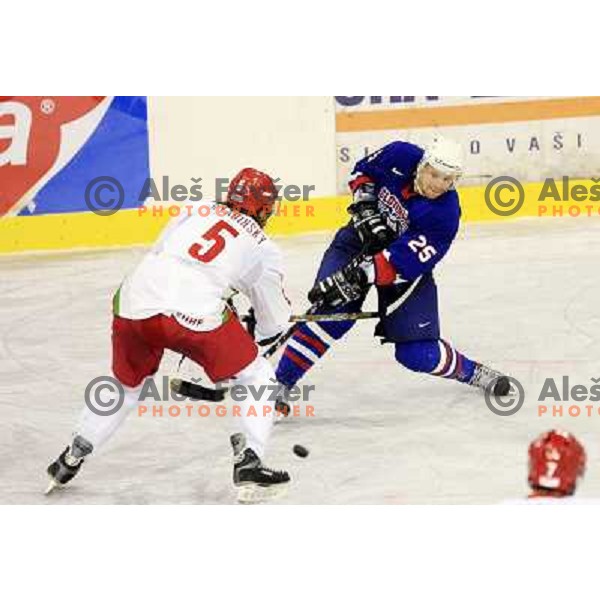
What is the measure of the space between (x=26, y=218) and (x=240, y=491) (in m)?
1.50

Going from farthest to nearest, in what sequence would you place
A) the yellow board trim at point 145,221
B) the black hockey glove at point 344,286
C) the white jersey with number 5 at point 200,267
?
1. the yellow board trim at point 145,221
2. the black hockey glove at point 344,286
3. the white jersey with number 5 at point 200,267

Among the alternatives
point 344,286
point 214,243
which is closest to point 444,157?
point 344,286

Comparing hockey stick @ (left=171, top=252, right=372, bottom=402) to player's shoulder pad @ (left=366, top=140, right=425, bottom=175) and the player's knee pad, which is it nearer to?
the player's knee pad

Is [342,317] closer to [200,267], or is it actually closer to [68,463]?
[200,267]

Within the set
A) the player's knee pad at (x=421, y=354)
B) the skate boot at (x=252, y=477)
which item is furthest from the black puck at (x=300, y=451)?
the player's knee pad at (x=421, y=354)

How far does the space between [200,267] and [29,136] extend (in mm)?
1499

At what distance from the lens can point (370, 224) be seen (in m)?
4.61

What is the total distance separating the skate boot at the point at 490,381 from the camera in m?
4.72

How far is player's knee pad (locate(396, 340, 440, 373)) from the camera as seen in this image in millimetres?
4621

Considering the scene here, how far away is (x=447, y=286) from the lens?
507 cm

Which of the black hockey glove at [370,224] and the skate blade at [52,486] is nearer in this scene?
the skate blade at [52,486]

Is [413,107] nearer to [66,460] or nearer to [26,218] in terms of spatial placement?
[26,218]

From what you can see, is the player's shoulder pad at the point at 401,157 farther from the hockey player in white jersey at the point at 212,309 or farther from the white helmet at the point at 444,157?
the hockey player in white jersey at the point at 212,309
